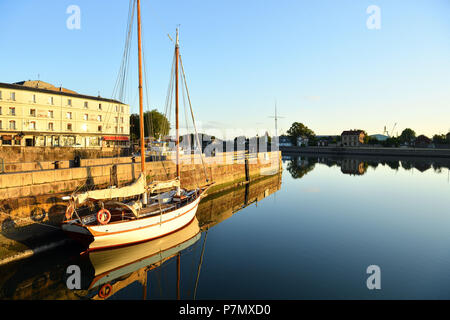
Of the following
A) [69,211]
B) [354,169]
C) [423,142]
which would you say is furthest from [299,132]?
[69,211]

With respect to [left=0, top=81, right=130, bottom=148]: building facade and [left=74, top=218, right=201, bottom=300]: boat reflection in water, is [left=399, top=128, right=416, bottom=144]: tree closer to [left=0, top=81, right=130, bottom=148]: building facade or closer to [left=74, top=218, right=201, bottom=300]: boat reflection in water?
[left=0, top=81, right=130, bottom=148]: building facade

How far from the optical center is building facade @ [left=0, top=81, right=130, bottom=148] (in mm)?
41938

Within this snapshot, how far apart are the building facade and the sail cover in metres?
22.2

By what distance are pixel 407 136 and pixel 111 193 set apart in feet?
573

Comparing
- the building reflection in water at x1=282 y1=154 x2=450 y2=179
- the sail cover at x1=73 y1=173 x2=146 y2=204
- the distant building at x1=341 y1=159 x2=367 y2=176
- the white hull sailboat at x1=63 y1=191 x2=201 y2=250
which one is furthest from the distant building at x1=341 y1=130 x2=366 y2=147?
the sail cover at x1=73 y1=173 x2=146 y2=204

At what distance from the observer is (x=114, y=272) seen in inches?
539

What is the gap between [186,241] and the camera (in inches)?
727

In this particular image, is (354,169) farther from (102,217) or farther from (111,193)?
(102,217)

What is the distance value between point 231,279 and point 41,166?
756 inches

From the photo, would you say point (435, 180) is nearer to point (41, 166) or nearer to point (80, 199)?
point (80, 199)

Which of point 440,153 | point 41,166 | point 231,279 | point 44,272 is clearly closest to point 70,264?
point 44,272

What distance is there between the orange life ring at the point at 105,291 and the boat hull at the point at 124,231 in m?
2.97

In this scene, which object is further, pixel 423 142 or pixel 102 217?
pixel 423 142

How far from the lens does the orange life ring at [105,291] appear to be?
11727mm
